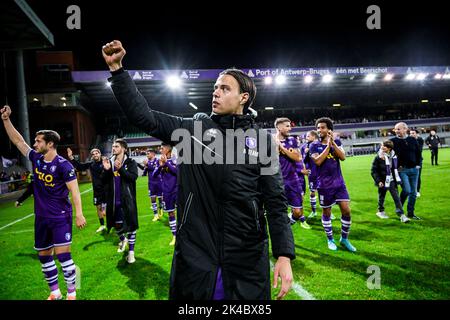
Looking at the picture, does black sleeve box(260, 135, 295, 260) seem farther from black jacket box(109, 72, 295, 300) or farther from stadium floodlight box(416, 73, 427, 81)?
stadium floodlight box(416, 73, 427, 81)

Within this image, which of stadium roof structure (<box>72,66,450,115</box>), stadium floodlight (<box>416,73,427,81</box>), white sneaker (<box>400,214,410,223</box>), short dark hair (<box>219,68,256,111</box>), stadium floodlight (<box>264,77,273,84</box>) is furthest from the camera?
stadium floodlight (<box>416,73,427,81</box>)

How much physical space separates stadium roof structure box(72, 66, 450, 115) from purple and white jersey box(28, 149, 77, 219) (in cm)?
2645

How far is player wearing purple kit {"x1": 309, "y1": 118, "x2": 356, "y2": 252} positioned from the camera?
5125mm

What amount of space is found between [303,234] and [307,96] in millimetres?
41516

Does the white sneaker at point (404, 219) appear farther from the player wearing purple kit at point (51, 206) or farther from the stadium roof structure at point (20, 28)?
the stadium roof structure at point (20, 28)

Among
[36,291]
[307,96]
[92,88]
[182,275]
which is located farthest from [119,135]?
[182,275]

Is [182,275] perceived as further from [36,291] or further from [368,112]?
[368,112]

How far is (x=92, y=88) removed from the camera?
102 ft

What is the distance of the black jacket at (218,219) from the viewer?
1.57 metres

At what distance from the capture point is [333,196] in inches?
205

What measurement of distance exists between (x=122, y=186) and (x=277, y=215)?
14.0ft

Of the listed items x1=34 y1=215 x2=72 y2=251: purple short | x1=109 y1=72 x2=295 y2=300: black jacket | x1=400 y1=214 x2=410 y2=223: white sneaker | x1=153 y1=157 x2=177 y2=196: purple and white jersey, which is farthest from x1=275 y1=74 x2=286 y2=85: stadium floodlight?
x1=109 y1=72 x2=295 y2=300: black jacket

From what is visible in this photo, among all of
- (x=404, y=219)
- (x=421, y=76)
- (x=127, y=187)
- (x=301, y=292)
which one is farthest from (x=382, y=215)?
(x=421, y=76)

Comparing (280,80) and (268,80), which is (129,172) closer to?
(268,80)
